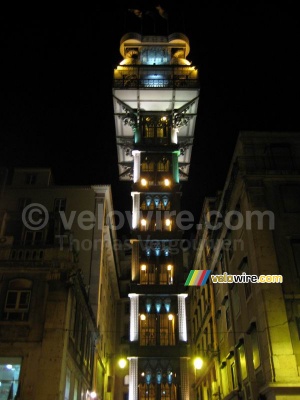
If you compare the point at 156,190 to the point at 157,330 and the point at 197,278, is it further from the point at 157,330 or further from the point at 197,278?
the point at 157,330

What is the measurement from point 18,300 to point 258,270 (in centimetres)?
1499

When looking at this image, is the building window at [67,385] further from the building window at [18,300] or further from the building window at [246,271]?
the building window at [246,271]

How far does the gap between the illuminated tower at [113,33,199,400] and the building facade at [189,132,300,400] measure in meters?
5.09

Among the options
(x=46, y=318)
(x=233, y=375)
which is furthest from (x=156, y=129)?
(x=46, y=318)

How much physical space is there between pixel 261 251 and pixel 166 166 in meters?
28.6

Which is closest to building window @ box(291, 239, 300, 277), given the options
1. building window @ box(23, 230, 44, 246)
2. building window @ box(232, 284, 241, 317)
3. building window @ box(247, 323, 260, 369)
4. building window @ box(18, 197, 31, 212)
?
building window @ box(247, 323, 260, 369)

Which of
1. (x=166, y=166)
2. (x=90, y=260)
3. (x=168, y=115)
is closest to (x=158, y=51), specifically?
(x=168, y=115)

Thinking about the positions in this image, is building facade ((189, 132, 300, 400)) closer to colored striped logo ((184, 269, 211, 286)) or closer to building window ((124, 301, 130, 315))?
colored striped logo ((184, 269, 211, 286))

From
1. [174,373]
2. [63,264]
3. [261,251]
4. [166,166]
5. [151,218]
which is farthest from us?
[166,166]

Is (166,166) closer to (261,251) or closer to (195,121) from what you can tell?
(195,121)

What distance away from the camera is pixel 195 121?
5856 centimetres

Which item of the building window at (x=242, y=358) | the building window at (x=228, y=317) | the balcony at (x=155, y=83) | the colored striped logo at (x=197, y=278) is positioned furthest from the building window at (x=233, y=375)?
the balcony at (x=155, y=83)

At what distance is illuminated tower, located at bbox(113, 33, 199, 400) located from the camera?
40.1 meters

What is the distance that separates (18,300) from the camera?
76.4ft
